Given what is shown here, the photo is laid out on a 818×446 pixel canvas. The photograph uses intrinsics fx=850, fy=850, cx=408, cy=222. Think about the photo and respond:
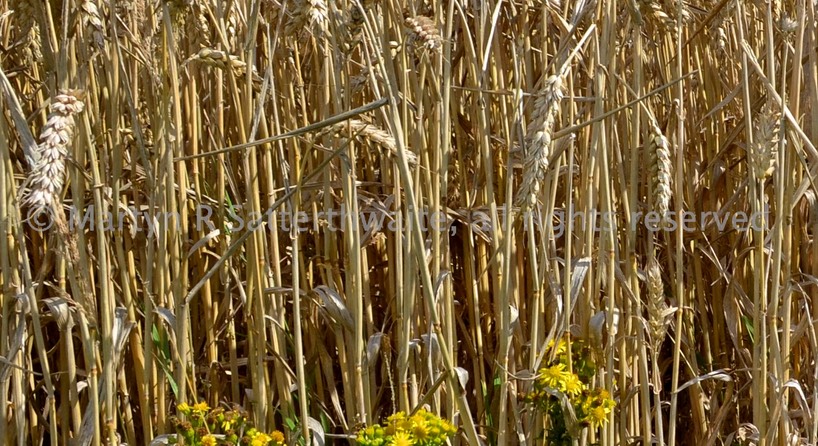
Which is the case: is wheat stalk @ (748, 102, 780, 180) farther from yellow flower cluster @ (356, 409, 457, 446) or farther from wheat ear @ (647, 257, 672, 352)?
yellow flower cluster @ (356, 409, 457, 446)

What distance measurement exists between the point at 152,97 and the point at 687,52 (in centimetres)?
128

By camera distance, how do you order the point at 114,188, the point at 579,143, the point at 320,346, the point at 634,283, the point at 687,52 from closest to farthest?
1. the point at 114,188
2. the point at 634,283
3. the point at 320,346
4. the point at 579,143
5. the point at 687,52

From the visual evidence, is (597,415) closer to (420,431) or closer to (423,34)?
(420,431)

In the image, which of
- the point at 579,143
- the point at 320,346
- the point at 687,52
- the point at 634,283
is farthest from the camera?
the point at 687,52

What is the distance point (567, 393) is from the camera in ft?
4.79

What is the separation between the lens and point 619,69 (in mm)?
1750

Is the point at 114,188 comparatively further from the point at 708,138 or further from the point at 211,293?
the point at 708,138

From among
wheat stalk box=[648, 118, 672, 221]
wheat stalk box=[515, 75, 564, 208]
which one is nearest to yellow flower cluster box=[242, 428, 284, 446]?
wheat stalk box=[515, 75, 564, 208]

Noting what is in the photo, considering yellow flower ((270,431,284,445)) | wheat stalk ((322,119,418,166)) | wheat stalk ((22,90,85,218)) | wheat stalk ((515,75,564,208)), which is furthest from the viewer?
yellow flower ((270,431,284,445))

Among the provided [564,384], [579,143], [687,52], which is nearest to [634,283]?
[564,384]

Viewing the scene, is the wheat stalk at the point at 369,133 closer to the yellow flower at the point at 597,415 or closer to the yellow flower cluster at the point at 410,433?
the yellow flower cluster at the point at 410,433

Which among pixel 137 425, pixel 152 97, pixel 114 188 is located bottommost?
pixel 137 425

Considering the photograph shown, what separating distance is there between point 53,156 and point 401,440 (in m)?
0.67

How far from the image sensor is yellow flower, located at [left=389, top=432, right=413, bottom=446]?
1285mm
